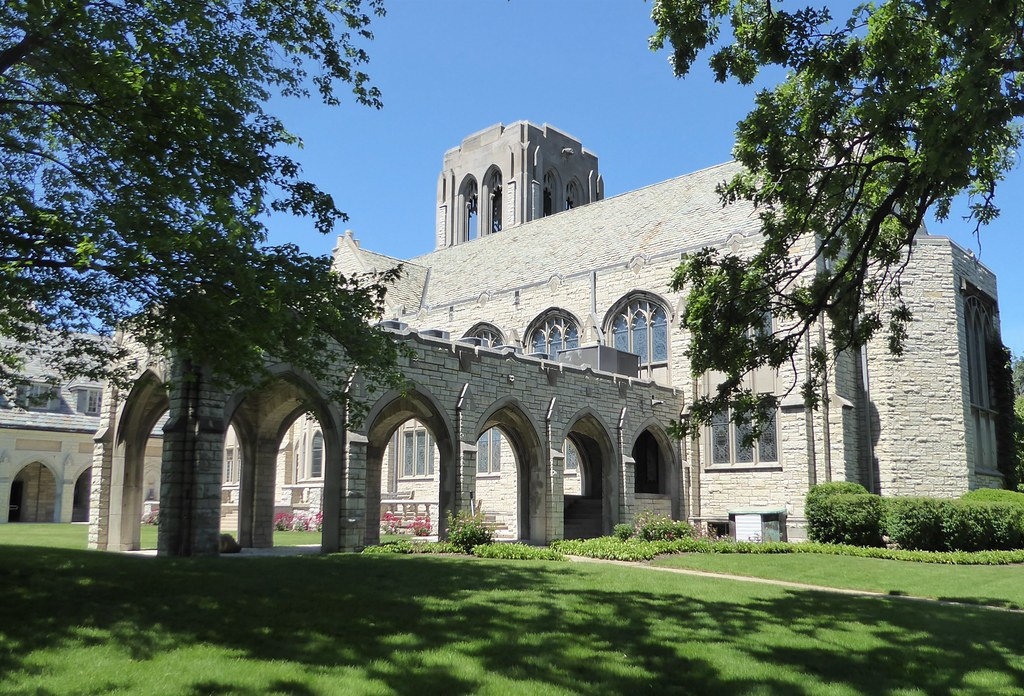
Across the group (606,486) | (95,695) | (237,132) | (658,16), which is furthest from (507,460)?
(95,695)

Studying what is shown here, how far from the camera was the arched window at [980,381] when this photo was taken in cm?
2736

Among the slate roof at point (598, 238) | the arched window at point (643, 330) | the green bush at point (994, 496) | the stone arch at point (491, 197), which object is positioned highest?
the stone arch at point (491, 197)

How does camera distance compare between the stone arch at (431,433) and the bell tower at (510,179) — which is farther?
the bell tower at (510,179)

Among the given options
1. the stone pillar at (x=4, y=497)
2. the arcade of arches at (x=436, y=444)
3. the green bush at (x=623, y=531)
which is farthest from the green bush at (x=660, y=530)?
the stone pillar at (x=4, y=497)

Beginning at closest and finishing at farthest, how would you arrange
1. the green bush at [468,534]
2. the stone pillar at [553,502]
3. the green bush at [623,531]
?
the green bush at [468,534], the green bush at [623,531], the stone pillar at [553,502]

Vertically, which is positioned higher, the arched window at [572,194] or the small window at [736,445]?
the arched window at [572,194]

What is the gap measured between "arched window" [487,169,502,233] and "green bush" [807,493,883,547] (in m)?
36.1

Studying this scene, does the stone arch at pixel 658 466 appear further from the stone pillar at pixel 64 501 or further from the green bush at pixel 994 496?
the stone pillar at pixel 64 501

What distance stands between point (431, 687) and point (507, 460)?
24741 millimetres

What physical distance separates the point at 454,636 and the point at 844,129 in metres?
8.32

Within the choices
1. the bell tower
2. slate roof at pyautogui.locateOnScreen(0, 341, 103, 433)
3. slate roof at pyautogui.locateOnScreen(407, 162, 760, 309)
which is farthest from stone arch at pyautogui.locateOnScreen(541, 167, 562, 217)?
slate roof at pyautogui.locateOnScreen(0, 341, 103, 433)

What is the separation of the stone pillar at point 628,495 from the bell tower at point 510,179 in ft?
92.0

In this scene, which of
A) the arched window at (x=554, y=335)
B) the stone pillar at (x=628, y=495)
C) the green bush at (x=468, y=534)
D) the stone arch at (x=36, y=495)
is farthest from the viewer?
the stone arch at (x=36, y=495)

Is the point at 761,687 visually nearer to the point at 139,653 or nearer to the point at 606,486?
the point at 139,653
